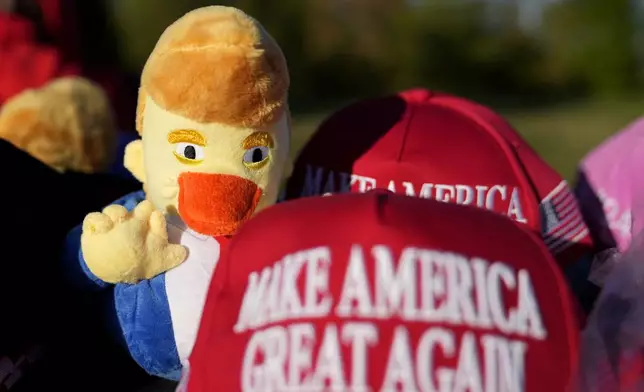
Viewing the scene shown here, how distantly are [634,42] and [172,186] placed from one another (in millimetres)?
5997

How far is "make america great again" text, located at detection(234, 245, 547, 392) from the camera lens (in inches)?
30.2

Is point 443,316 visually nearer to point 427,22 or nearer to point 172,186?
point 172,186

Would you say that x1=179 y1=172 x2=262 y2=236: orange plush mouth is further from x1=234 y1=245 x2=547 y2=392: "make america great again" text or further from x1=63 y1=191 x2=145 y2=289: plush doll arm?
x1=234 y1=245 x2=547 y2=392: "make america great again" text

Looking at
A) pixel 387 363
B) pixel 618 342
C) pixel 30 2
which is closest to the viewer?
pixel 387 363

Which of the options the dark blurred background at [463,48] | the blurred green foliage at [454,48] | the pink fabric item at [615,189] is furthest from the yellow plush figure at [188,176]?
the blurred green foliage at [454,48]

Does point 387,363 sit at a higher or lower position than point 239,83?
lower

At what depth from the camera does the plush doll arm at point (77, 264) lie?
1.14 metres

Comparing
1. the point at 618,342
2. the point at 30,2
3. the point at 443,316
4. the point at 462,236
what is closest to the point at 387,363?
the point at 443,316

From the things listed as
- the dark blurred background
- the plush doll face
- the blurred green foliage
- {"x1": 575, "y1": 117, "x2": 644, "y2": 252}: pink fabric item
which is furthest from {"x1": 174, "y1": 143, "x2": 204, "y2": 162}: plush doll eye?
the blurred green foliage

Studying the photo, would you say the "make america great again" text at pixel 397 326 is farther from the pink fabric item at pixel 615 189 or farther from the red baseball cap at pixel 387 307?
the pink fabric item at pixel 615 189

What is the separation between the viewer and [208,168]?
3.61 ft

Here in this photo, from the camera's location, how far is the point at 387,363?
768 millimetres

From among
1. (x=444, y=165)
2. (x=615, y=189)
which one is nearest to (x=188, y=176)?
(x=444, y=165)

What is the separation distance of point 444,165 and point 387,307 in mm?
498
